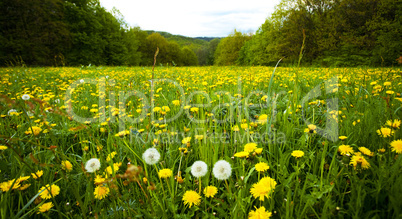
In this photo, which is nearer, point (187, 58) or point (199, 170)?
point (199, 170)

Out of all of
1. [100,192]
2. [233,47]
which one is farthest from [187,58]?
[100,192]

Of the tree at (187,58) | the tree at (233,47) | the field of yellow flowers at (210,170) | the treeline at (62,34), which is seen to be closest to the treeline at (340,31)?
the field of yellow flowers at (210,170)

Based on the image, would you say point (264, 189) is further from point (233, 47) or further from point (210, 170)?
point (233, 47)

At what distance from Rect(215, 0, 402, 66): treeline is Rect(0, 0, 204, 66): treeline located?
12298 millimetres

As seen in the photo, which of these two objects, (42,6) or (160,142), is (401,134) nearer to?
(160,142)

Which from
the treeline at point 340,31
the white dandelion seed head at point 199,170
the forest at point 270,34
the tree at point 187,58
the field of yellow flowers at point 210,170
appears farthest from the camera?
the tree at point 187,58

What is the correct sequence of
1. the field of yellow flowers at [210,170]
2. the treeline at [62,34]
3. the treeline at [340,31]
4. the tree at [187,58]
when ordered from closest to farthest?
the field of yellow flowers at [210,170]
the treeline at [340,31]
the treeline at [62,34]
the tree at [187,58]

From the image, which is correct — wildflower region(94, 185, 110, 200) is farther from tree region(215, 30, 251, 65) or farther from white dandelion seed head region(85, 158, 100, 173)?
tree region(215, 30, 251, 65)

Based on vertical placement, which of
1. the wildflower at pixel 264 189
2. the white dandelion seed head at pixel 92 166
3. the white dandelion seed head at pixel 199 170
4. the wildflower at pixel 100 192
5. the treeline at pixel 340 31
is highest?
the treeline at pixel 340 31

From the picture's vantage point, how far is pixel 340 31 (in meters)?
14.7

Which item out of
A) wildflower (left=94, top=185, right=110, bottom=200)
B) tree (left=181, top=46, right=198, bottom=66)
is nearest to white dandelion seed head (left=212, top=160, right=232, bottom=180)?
wildflower (left=94, top=185, right=110, bottom=200)

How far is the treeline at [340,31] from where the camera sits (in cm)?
1201

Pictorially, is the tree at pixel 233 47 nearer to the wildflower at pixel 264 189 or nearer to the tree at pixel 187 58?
the tree at pixel 187 58

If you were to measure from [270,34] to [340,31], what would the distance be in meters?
6.95
